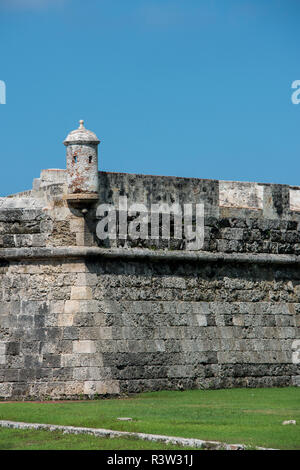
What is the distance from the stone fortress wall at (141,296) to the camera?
16.8 metres

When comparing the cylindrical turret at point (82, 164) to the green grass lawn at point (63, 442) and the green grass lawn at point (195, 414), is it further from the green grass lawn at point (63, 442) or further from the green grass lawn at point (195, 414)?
the green grass lawn at point (63, 442)

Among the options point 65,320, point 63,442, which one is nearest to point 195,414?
point 63,442

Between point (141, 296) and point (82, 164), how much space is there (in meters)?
2.45

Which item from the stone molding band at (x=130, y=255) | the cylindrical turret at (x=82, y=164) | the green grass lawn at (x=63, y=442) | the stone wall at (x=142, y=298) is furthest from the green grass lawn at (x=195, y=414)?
the cylindrical turret at (x=82, y=164)

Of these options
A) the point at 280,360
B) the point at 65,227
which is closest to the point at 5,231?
the point at 65,227

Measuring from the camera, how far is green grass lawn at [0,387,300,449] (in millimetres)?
11336

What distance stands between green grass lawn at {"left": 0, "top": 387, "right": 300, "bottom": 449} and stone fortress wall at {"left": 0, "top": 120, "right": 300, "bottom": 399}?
0.71 meters

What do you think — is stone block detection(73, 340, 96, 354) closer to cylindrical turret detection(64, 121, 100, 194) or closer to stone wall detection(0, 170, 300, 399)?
stone wall detection(0, 170, 300, 399)

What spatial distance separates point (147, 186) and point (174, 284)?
1751 millimetres

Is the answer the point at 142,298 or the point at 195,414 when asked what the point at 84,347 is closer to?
the point at 142,298

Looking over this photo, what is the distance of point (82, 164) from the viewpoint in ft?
55.5

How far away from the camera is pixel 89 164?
1695cm

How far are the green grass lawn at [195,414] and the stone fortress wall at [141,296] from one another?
709 mm
